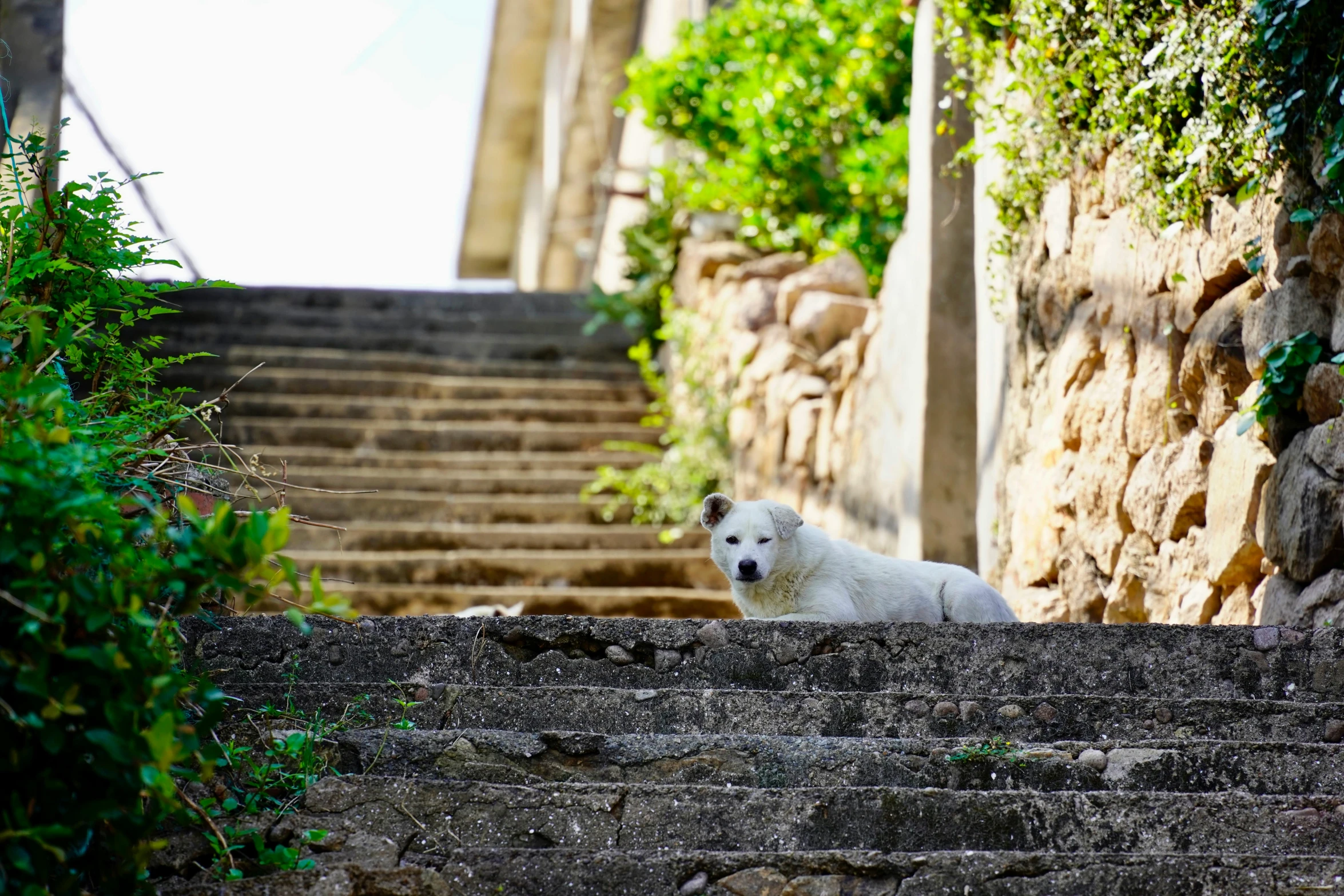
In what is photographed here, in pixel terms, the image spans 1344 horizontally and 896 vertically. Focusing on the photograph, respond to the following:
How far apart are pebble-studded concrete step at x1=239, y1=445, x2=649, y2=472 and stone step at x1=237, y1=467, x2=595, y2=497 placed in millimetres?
55

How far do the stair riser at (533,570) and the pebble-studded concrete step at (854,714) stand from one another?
429cm

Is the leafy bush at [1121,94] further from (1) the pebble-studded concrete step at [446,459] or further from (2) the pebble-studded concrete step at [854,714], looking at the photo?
(1) the pebble-studded concrete step at [446,459]

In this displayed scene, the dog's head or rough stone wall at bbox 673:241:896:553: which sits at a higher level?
rough stone wall at bbox 673:241:896:553

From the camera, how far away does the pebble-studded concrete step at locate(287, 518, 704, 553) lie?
775 cm

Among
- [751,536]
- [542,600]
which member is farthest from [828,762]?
[542,600]

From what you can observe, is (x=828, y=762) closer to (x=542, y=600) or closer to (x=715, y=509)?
(x=715, y=509)

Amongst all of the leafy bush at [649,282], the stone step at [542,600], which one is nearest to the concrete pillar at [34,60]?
the stone step at [542,600]

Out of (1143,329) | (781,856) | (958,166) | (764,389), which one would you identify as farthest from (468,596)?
(781,856)

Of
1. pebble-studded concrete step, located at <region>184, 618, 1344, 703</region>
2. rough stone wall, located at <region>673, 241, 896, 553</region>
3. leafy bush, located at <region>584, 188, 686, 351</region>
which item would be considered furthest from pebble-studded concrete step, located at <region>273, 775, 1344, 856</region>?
leafy bush, located at <region>584, 188, 686, 351</region>

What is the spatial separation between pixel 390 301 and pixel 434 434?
266 cm

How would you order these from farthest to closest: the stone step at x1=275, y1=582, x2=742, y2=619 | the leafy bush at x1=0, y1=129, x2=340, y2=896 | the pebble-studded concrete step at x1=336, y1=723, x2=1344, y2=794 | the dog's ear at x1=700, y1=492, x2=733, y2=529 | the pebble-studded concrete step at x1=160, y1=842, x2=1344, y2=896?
the stone step at x1=275, y1=582, x2=742, y2=619 → the dog's ear at x1=700, y1=492, x2=733, y2=529 → the pebble-studded concrete step at x1=336, y1=723, x2=1344, y2=794 → the pebble-studded concrete step at x1=160, y1=842, x2=1344, y2=896 → the leafy bush at x1=0, y1=129, x2=340, y2=896

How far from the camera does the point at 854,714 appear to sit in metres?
3.10

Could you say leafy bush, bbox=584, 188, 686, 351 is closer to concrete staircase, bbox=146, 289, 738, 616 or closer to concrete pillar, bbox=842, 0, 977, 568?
concrete staircase, bbox=146, 289, 738, 616

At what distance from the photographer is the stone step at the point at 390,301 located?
10805 mm
